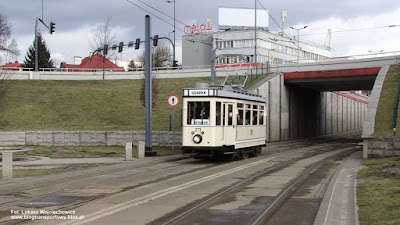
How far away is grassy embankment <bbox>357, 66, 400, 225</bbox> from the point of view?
806 centimetres

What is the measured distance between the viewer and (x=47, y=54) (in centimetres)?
8581

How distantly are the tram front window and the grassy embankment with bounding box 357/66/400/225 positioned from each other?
665 centimetres

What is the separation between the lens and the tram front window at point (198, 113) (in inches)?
761

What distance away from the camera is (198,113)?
64.1 ft

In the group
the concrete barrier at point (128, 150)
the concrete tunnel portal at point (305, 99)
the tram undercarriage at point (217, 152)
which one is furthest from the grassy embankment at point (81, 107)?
the tram undercarriage at point (217, 152)

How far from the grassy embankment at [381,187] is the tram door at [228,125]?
5703 millimetres

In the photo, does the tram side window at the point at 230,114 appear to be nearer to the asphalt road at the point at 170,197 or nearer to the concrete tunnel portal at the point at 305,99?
the asphalt road at the point at 170,197

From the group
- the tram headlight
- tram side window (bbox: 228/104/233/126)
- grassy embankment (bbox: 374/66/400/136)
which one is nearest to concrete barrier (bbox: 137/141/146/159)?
the tram headlight

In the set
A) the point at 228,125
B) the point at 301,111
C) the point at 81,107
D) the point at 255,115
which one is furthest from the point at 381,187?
the point at 301,111

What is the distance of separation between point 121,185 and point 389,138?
13.1 m

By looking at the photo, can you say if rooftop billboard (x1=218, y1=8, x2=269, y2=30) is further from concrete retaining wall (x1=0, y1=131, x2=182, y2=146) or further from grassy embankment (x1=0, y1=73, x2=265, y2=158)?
concrete retaining wall (x1=0, y1=131, x2=182, y2=146)

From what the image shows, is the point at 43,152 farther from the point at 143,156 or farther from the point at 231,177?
the point at 231,177

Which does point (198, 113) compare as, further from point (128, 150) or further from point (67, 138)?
→ point (67, 138)

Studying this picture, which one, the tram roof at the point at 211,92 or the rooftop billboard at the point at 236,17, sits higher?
the rooftop billboard at the point at 236,17
